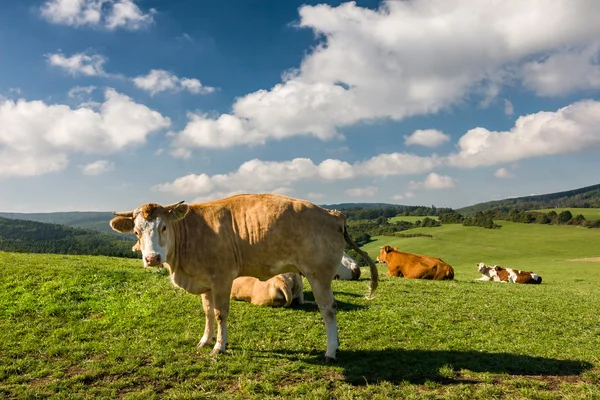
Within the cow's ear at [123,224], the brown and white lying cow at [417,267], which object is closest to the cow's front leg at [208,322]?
the cow's ear at [123,224]

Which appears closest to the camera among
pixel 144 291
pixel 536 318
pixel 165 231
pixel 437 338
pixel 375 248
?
pixel 165 231

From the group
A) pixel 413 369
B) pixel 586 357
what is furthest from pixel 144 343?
pixel 586 357

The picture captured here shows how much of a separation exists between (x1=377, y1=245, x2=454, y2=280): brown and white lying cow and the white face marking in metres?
14.9

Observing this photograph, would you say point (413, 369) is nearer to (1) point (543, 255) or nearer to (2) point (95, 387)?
(2) point (95, 387)

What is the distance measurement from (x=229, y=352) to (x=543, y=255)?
6959 centimetres

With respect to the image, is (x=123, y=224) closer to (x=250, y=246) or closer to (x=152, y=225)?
(x=152, y=225)

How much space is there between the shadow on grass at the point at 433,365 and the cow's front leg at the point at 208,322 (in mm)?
1705

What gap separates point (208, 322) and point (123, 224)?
2605 mm

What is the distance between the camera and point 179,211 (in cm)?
779

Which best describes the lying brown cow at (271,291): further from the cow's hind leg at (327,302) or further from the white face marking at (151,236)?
the white face marking at (151,236)

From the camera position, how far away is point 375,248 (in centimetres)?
8419

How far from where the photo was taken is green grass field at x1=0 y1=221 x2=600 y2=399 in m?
6.30

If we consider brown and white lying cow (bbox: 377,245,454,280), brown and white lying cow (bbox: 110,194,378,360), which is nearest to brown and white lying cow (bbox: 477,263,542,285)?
brown and white lying cow (bbox: 377,245,454,280)

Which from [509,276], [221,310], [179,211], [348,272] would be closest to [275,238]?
[221,310]
